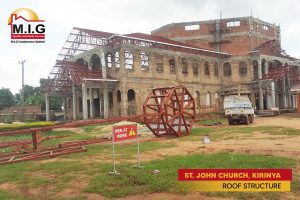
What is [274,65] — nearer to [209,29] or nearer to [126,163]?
[209,29]

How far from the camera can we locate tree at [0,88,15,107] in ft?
241

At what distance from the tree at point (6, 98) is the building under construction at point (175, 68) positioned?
37.1m

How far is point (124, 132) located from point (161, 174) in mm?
2172

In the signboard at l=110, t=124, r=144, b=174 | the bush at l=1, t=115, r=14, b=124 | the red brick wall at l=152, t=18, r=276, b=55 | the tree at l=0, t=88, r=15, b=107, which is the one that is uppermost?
the red brick wall at l=152, t=18, r=276, b=55

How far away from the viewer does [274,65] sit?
46.6 metres

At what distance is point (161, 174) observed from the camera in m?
7.87

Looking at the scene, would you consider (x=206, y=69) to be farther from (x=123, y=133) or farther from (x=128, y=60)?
(x=123, y=133)

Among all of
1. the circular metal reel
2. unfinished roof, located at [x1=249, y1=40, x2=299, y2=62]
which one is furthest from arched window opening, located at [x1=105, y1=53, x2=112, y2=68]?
unfinished roof, located at [x1=249, y1=40, x2=299, y2=62]

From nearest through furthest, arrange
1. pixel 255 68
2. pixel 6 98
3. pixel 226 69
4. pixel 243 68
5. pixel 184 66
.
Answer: pixel 184 66 → pixel 243 68 → pixel 255 68 → pixel 226 69 → pixel 6 98

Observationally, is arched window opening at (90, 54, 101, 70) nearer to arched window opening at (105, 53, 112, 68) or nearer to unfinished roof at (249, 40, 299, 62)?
arched window opening at (105, 53, 112, 68)

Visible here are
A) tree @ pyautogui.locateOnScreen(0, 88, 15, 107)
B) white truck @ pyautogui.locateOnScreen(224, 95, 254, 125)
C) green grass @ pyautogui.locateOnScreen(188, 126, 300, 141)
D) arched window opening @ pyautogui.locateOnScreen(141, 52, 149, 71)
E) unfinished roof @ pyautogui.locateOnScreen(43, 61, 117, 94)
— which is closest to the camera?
green grass @ pyautogui.locateOnScreen(188, 126, 300, 141)

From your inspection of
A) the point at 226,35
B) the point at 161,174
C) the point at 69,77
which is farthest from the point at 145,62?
the point at 161,174

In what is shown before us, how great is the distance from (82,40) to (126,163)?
29.8m

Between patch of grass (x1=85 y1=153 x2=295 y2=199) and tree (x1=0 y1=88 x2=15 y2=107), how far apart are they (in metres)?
71.8
